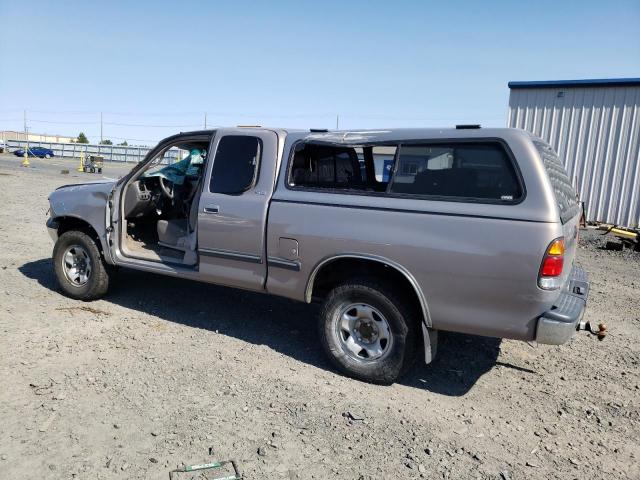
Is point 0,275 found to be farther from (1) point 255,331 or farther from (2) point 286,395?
(2) point 286,395

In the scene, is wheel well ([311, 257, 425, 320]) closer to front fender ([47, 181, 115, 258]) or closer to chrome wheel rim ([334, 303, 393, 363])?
chrome wheel rim ([334, 303, 393, 363])

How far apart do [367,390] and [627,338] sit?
310cm

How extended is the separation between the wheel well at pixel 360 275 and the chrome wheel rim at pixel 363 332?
26 centimetres

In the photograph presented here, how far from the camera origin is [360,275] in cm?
432

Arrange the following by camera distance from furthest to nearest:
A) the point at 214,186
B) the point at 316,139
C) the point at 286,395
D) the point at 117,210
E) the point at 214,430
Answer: the point at 117,210, the point at 214,186, the point at 316,139, the point at 286,395, the point at 214,430

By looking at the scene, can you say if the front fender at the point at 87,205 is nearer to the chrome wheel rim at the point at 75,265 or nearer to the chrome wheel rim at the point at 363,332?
the chrome wheel rim at the point at 75,265

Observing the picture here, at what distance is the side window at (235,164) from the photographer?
15.9 feet

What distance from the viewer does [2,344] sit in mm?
4672

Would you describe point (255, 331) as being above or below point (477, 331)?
below

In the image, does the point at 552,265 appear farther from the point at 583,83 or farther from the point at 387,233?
the point at 583,83

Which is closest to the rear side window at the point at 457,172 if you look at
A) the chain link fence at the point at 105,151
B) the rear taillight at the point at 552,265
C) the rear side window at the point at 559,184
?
the rear side window at the point at 559,184

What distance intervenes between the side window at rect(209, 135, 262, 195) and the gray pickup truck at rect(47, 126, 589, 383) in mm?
14

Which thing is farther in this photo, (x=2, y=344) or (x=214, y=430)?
(x=2, y=344)

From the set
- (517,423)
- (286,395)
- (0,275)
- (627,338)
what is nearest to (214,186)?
(286,395)
